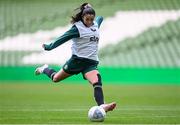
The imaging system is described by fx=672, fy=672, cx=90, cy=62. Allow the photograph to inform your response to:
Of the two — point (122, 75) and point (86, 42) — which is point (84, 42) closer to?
point (86, 42)

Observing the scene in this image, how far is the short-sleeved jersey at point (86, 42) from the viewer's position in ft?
34.8

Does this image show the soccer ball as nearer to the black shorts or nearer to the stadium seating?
the black shorts

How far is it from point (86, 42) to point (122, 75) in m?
20.7

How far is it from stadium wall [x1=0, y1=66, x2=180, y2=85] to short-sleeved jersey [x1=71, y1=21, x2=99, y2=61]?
1988cm

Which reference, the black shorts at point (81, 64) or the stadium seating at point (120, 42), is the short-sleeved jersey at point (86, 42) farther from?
the stadium seating at point (120, 42)

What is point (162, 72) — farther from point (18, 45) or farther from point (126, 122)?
point (126, 122)

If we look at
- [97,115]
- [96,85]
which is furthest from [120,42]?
[97,115]

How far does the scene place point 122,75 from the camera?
1233 inches

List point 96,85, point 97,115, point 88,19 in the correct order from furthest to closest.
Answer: point 88,19 → point 96,85 → point 97,115

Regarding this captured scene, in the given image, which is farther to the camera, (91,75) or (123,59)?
(123,59)

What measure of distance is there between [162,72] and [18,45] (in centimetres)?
1056

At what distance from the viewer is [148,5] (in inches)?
1566

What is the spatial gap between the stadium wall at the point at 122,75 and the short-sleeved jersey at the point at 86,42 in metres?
19.9

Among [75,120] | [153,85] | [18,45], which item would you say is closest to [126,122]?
[75,120]
